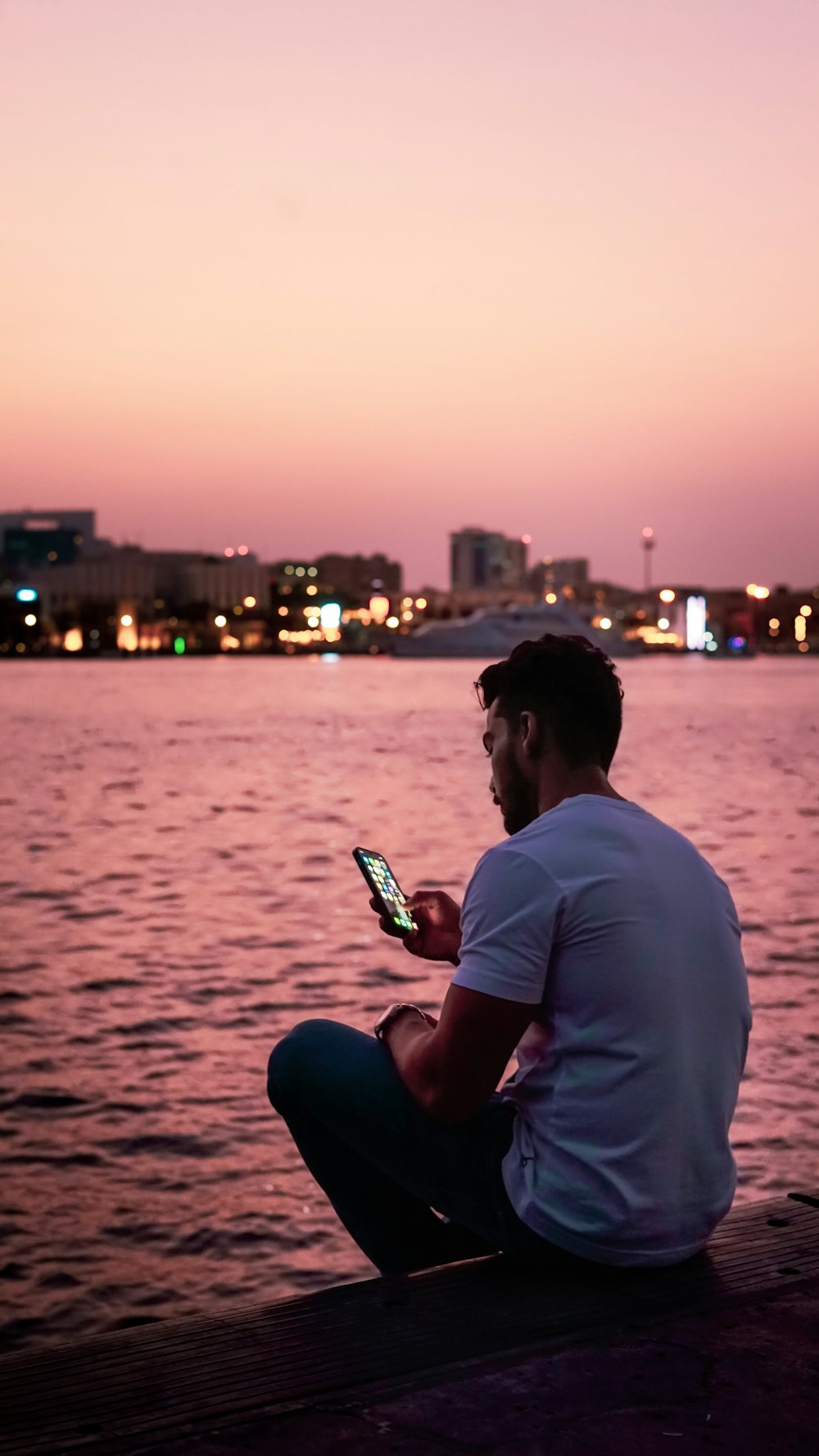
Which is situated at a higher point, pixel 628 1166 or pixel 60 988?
pixel 628 1166

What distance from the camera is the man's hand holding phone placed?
316 cm

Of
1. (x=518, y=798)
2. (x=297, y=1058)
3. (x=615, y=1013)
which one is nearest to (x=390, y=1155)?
(x=297, y=1058)

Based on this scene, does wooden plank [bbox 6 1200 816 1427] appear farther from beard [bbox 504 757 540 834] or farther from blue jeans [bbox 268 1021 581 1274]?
beard [bbox 504 757 540 834]

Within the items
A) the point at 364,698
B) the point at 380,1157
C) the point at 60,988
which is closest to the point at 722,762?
the point at 60,988

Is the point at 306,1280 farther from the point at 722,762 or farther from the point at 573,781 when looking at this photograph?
the point at 722,762

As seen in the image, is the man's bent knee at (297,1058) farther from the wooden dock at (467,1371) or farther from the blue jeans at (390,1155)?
the wooden dock at (467,1371)

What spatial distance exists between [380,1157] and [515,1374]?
0.70m

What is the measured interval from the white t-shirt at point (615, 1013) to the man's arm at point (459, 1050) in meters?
0.04

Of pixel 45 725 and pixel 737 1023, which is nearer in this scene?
pixel 737 1023

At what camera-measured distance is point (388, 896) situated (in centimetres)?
312

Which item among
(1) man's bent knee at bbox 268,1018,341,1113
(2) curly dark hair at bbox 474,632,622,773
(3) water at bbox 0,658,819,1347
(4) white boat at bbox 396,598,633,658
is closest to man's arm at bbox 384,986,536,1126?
(1) man's bent knee at bbox 268,1018,341,1113

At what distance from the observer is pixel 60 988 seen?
9.55 m

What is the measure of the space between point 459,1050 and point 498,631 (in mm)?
149780

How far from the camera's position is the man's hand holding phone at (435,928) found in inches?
125
